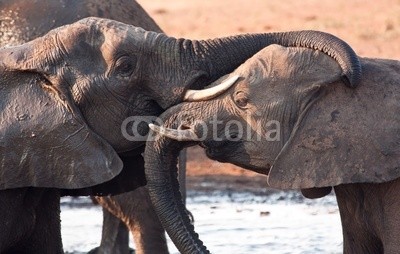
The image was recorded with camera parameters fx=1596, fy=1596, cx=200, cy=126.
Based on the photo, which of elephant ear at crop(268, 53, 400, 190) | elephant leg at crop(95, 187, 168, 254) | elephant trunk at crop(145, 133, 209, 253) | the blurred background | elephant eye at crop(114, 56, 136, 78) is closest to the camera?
elephant ear at crop(268, 53, 400, 190)

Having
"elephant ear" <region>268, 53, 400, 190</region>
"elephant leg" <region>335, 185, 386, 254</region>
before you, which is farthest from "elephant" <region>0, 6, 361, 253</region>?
"elephant leg" <region>335, 185, 386, 254</region>

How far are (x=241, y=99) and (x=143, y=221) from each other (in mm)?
2386

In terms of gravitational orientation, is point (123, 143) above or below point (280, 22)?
below

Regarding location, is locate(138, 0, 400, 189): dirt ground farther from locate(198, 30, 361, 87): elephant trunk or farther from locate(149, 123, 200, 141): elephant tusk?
locate(149, 123, 200, 141): elephant tusk

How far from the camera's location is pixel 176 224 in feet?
23.7

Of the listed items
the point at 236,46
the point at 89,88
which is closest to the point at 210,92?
the point at 236,46

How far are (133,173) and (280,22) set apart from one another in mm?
11551

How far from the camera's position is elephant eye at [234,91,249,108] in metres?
7.09

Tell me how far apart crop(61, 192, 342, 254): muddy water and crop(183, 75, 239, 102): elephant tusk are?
9.95 ft

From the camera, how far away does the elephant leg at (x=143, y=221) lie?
9.31 metres

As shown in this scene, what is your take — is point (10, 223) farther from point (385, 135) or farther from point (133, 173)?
point (385, 135)

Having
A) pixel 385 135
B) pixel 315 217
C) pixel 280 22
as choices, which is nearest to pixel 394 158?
pixel 385 135

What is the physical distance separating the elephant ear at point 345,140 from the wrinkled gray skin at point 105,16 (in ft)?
7.79

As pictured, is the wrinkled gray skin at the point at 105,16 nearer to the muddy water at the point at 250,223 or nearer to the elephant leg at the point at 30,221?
the muddy water at the point at 250,223
